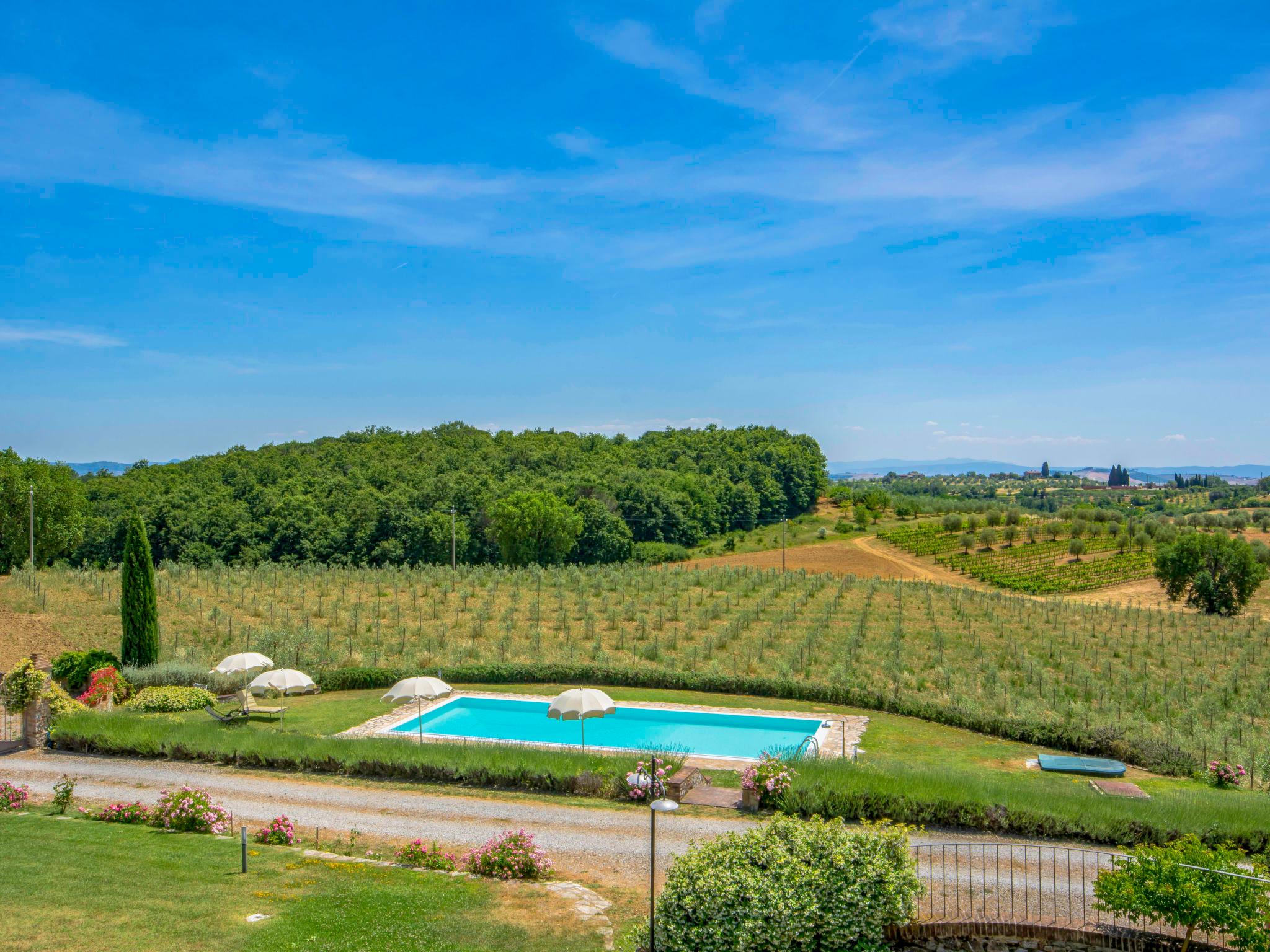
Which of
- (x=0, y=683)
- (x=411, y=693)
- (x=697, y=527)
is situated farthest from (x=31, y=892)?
(x=697, y=527)

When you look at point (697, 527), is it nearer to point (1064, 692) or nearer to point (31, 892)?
point (1064, 692)

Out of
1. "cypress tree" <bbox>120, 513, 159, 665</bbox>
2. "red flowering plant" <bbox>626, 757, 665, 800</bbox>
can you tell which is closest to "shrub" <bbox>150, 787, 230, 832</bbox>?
"red flowering plant" <bbox>626, 757, 665, 800</bbox>

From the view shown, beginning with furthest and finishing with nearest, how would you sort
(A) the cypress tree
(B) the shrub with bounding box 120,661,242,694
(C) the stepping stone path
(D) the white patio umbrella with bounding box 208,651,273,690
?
(A) the cypress tree < (B) the shrub with bounding box 120,661,242,694 < (D) the white patio umbrella with bounding box 208,651,273,690 < (C) the stepping stone path

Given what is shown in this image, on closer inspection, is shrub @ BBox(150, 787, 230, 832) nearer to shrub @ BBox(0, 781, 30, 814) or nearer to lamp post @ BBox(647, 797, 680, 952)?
shrub @ BBox(0, 781, 30, 814)

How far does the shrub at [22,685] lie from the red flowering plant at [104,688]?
6.62 feet

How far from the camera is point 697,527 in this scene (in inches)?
2918

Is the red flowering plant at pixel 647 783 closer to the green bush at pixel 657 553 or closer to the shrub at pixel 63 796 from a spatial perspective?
the shrub at pixel 63 796

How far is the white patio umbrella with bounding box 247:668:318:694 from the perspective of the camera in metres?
18.9

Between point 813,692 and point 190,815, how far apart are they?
14.7 meters

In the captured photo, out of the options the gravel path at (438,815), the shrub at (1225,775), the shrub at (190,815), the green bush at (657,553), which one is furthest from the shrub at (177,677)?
the green bush at (657,553)

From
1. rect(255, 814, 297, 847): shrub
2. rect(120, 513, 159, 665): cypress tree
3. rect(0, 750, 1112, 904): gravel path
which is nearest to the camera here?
rect(0, 750, 1112, 904): gravel path

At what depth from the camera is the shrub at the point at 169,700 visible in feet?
65.6

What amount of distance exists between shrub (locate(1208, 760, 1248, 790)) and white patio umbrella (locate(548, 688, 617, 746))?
11419 mm

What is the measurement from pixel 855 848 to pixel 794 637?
65.5 feet
